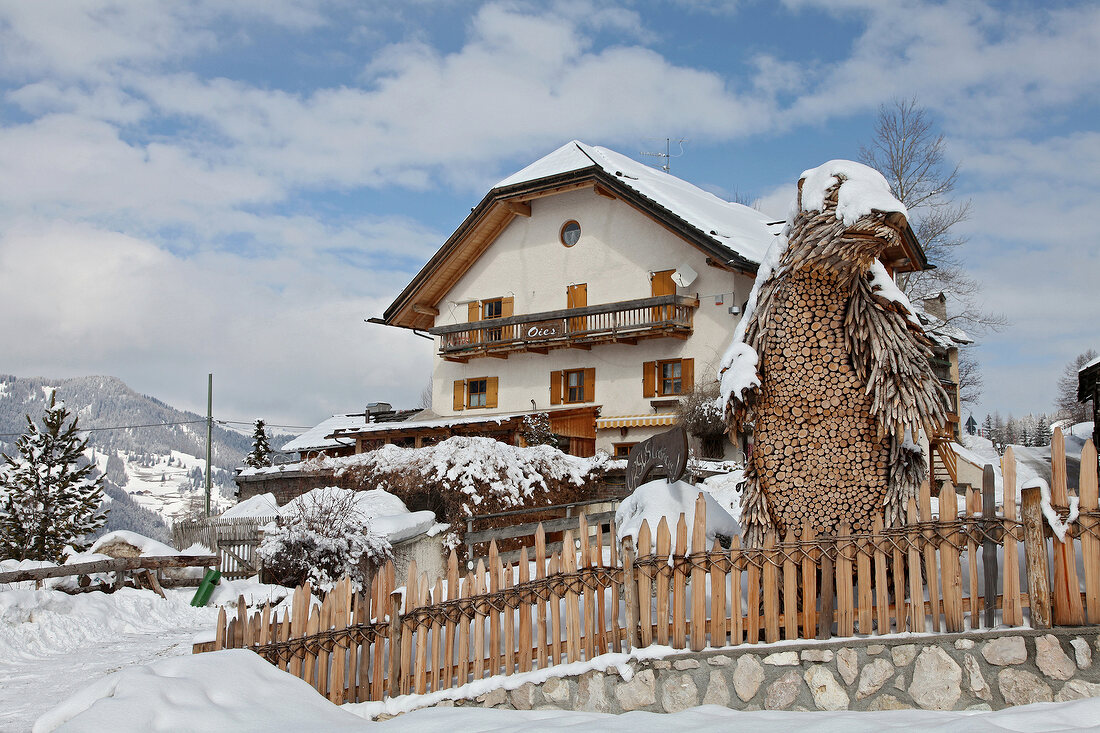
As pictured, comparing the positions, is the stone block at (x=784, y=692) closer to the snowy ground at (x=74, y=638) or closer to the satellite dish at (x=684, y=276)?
the snowy ground at (x=74, y=638)

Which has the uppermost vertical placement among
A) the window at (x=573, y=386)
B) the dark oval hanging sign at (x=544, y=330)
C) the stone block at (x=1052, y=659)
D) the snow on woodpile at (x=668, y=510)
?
the dark oval hanging sign at (x=544, y=330)

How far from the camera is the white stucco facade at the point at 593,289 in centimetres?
2666

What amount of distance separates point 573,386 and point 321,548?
16.3 metres

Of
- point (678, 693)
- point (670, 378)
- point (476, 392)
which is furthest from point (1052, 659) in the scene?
point (476, 392)

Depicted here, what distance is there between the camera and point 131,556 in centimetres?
1764

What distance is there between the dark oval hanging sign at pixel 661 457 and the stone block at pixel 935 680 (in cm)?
356

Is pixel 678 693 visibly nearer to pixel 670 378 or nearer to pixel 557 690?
pixel 557 690

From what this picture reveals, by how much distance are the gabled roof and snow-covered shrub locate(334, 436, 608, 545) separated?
7948 millimetres

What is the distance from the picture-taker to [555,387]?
98.4ft

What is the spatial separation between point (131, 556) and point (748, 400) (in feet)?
47.9

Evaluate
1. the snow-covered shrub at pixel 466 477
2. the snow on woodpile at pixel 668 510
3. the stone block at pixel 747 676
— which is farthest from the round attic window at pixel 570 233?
the stone block at pixel 747 676

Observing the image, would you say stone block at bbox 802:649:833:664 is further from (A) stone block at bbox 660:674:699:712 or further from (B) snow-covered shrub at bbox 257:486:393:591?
(B) snow-covered shrub at bbox 257:486:393:591

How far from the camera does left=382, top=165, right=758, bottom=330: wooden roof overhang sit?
25.4 m

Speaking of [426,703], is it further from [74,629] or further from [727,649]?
[74,629]
